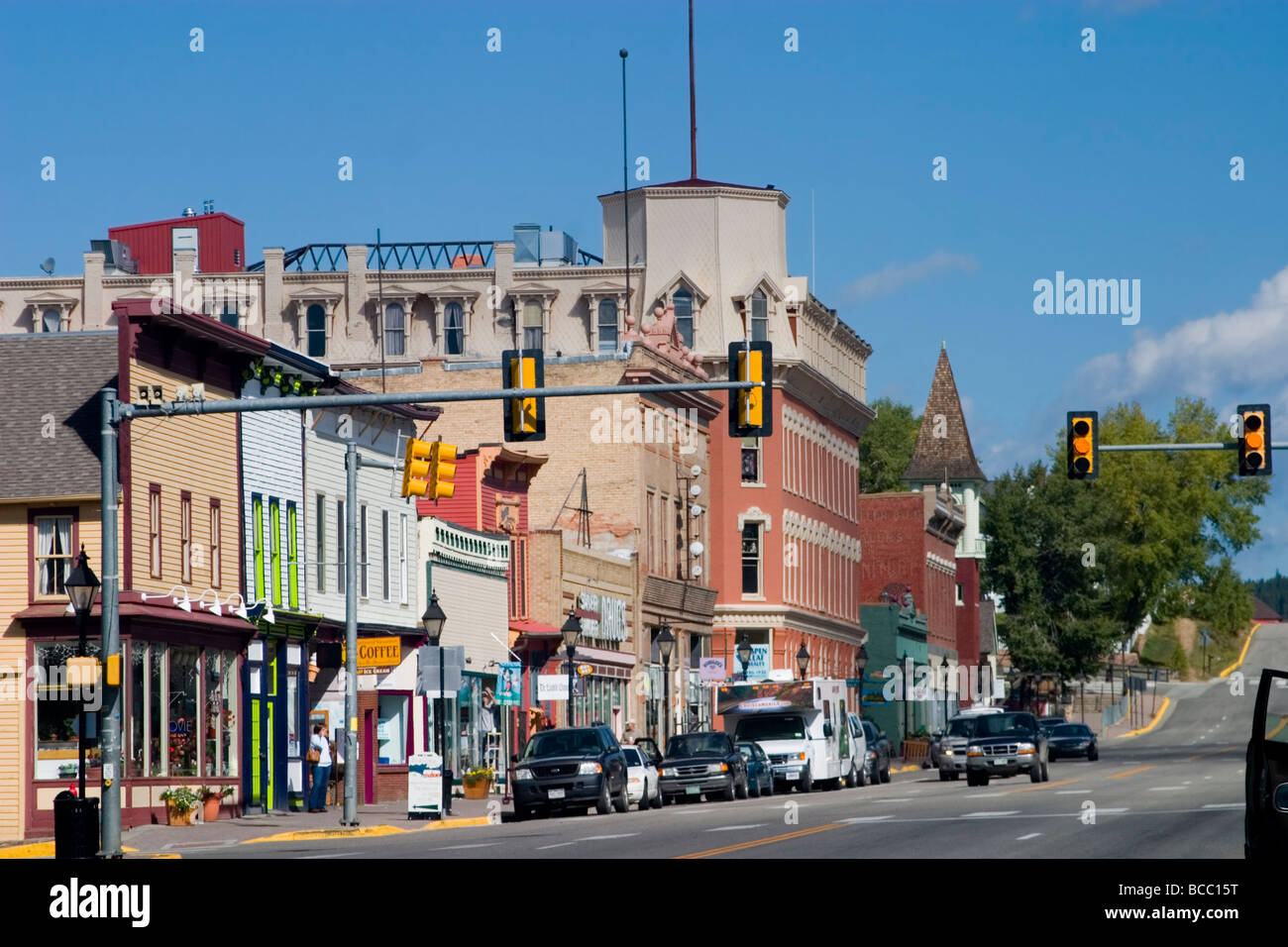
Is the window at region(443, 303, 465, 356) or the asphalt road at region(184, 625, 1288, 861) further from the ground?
the window at region(443, 303, 465, 356)

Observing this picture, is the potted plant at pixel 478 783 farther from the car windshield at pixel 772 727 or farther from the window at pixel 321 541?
the car windshield at pixel 772 727

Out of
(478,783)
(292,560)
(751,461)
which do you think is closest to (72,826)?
(292,560)

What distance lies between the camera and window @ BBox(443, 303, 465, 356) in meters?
85.8

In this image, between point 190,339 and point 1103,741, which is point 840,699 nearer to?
point 190,339

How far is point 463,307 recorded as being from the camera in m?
86.3

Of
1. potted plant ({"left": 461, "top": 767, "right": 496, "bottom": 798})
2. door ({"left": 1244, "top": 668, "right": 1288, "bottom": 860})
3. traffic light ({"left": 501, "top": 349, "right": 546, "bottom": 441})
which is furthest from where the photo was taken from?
potted plant ({"left": 461, "top": 767, "right": 496, "bottom": 798})

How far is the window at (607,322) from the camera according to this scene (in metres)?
86.2

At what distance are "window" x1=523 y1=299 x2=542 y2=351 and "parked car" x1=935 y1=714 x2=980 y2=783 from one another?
36396mm

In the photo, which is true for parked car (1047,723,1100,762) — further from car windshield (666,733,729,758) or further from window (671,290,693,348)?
car windshield (666,733,729,758)

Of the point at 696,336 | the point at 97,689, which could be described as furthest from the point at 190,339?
the point at 696,336

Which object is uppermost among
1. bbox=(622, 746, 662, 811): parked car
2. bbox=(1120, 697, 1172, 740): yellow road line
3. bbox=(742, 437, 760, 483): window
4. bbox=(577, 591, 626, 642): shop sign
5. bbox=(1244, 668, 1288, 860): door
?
bbox=(742, 437, 760, 483): window

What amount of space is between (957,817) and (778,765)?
20.1m

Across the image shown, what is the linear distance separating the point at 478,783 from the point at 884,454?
87518 mm

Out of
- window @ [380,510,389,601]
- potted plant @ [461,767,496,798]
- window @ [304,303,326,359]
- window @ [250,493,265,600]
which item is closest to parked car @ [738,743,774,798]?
potted plant @ [461,767,496,798]
